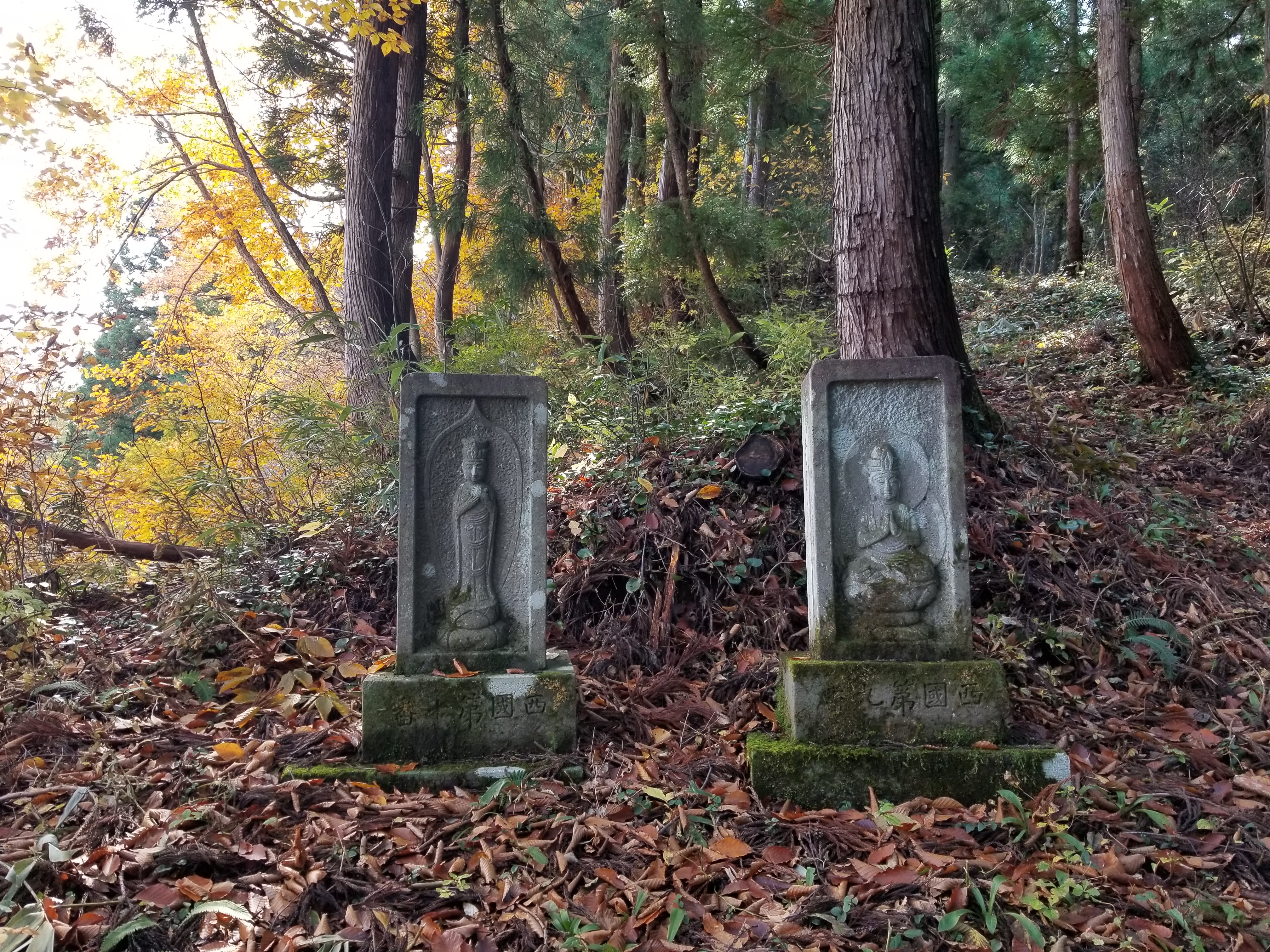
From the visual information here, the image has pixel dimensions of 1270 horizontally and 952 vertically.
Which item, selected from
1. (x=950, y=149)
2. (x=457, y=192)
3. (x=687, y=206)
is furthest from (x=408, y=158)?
(x=950, y=149)

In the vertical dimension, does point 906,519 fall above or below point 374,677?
above

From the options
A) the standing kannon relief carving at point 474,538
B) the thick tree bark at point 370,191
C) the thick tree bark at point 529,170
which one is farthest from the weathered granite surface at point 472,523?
the thick tree bark at point 529,170

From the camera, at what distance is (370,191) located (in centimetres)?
813

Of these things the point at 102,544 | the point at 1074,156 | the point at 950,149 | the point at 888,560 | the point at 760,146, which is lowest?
the point at 888,560

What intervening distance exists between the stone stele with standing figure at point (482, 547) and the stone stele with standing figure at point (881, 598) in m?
1.03

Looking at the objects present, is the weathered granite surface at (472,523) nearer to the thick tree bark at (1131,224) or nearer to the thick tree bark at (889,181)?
the thick tree bark at (889,181)

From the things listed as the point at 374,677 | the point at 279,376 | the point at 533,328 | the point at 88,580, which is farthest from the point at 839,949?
the point at 279,376

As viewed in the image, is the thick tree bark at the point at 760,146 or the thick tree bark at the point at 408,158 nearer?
the thick tree bark at the point at 408,158

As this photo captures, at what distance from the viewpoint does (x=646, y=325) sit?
10094mm

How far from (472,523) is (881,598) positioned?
191cm

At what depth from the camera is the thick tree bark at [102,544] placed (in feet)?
16.1

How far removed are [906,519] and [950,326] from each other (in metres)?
2.28

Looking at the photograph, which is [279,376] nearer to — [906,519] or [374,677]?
[374,677]

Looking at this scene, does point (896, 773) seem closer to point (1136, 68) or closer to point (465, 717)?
point (465, 717)
